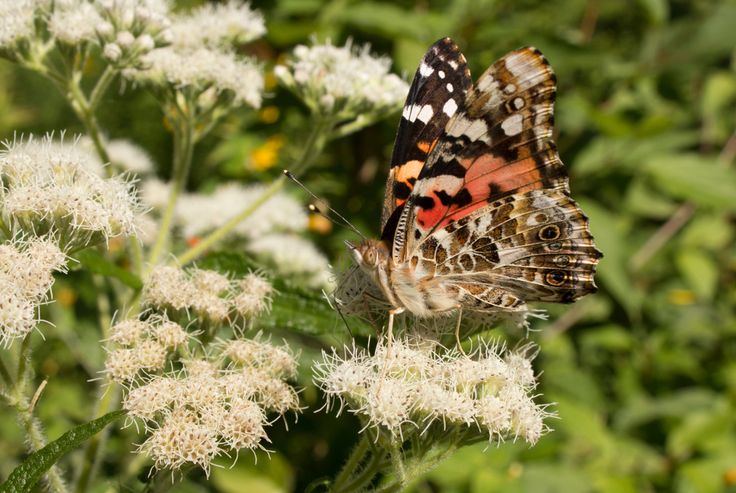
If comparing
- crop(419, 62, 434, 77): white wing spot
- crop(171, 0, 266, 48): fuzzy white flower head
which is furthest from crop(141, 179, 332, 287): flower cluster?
crop(419, 62, 434, 77): white wing spot

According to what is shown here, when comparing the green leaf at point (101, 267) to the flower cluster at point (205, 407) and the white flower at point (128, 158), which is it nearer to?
the flower cluster at point (205, 407)

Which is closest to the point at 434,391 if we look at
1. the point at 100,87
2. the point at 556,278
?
the point at 556,278

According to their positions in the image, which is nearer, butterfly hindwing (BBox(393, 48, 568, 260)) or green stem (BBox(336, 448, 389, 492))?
green stem (BBox(336, 448, 389, 492))

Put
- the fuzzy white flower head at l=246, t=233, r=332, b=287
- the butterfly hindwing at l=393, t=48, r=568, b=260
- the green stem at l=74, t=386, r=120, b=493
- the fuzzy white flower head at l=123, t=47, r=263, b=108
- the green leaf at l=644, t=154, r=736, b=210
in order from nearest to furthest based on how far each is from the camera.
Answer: the green stem at l=74, t=386, r=120, b=493 < the butterfly hindwing at l=393, t=48, r=568, b=260 < the fuzzy white flower head at l=123, t=47, r=263, b=108 < the fuzzy white flower head at l=246, t=233, r=332, b=287 < the green leaf at l=644, t=154, r=736, b=210

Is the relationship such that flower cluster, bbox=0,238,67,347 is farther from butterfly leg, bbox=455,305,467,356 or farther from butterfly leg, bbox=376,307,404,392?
butterfly leg, bbox=455,305,467,356

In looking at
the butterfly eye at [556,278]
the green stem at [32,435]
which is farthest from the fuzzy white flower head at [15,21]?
the butterfly eye at [556,278]

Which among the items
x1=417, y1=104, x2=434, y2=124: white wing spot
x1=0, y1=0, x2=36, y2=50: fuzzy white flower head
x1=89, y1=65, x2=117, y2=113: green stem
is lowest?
x1=89, y1=65, x2=117, y2=113: green stem

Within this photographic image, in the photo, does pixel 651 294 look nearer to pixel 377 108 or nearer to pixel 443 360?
pixel 377 108
